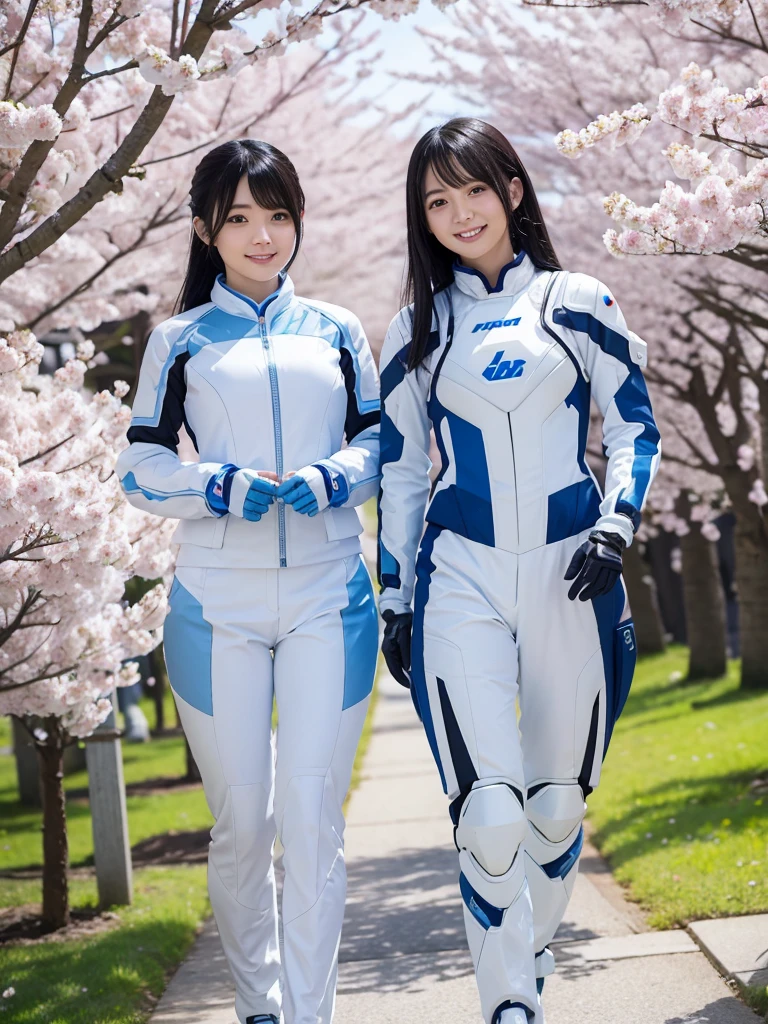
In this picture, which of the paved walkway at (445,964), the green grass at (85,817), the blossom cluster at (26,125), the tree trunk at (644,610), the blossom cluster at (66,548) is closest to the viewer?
the blossom cluster at (26,125)

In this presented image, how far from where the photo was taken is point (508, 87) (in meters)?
9.93

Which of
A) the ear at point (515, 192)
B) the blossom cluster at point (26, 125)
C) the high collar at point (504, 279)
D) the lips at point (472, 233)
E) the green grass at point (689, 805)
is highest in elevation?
the blossom cluster at point (26, 125)

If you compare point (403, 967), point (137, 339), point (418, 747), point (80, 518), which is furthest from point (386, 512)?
point (418, 747)

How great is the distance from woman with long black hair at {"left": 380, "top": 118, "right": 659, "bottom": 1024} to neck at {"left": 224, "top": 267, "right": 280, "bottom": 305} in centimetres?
42

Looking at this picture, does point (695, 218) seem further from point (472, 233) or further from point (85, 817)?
point (85, 817)

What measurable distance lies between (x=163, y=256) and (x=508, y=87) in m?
2.97

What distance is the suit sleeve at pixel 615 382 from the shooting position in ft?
10.6

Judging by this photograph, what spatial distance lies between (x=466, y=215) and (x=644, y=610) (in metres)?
13.7

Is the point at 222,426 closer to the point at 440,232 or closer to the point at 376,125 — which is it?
the point at 440,232

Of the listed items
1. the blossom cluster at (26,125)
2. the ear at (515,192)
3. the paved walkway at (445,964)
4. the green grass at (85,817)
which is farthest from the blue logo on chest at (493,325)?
the green grass at (85,817)

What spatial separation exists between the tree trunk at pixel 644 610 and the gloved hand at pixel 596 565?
12.8 m

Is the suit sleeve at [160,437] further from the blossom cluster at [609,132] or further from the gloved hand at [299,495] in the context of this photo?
the blossom cluster at [609,132]

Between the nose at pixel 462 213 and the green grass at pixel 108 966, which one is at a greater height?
the nose at pixel 462 213

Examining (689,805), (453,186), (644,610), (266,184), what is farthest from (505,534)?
(644,610)
